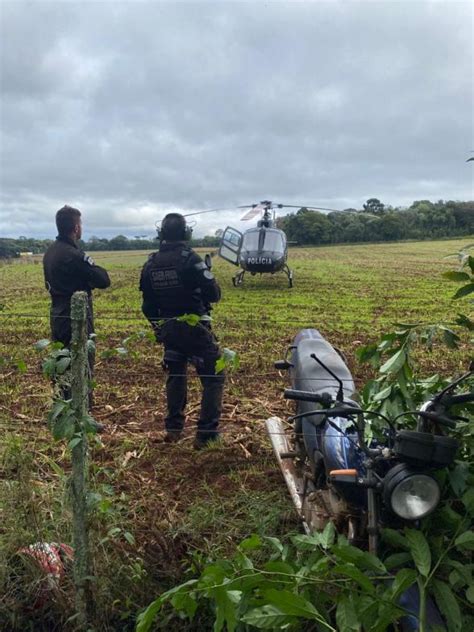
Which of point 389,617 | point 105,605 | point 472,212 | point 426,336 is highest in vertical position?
point 472,212

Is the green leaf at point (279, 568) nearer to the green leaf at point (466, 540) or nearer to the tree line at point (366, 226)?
the green leaf at point (466, 540)

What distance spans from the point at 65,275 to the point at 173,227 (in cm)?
126

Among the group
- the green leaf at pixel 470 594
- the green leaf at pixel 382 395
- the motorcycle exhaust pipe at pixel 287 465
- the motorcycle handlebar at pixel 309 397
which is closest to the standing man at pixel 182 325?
the motorcycle exhaust pipe at pixel 287 465

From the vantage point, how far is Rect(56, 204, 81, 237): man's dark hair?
4.99 meters

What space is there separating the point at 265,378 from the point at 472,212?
4.17m

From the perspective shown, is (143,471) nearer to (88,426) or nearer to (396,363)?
(88,426)

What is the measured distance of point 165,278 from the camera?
181 inches

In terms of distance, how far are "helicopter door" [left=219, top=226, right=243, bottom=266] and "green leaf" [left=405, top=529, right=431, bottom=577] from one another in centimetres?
1765

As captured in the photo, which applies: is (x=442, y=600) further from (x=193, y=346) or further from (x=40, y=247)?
(x=40, y=247)

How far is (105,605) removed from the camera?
100 inches

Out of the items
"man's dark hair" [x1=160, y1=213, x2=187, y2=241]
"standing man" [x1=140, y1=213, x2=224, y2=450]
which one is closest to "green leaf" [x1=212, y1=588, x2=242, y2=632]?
"standing man" [x1=140, y1=213, x2=224, y2=450]

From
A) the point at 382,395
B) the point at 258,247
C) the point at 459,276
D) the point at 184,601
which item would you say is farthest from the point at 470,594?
the point at 258,247

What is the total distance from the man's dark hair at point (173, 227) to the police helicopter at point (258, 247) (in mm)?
12953

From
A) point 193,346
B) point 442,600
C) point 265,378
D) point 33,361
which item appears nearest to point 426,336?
point 442,600
